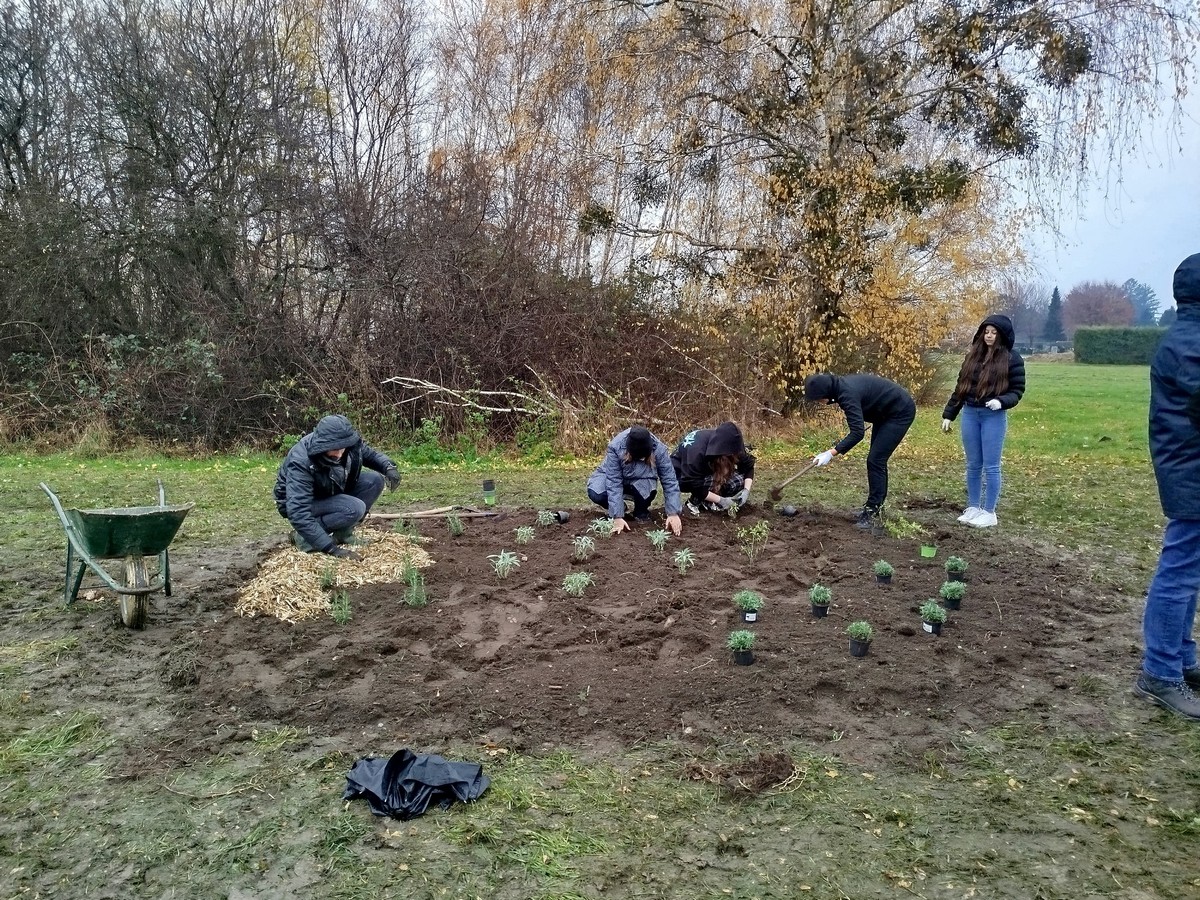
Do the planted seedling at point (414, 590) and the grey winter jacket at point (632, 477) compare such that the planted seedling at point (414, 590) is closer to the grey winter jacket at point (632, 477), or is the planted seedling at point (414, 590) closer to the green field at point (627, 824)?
the green field at point (627, 824)

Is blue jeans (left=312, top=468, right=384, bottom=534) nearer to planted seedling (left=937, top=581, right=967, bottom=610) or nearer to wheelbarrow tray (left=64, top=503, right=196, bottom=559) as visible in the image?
wheelbarrow tray (left=64, top=503, right=196, bottom=559)

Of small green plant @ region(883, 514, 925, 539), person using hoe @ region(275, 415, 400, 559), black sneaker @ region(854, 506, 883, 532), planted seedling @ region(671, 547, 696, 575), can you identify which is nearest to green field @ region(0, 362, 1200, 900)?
person using hoe @ region(275, 415, 400, 559)

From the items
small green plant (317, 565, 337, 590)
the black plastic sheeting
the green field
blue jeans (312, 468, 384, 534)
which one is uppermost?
blue jeans (312, 468, 384, 534)

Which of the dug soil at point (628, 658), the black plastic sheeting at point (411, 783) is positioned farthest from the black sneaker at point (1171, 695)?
the black plastic sheeting at point (411, 783)

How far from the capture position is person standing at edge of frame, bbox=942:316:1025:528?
6.95 meters

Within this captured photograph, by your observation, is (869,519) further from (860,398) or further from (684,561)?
(684,561)

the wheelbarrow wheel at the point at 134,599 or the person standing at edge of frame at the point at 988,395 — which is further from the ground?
the person standing at edge of frame at the point at 988,395

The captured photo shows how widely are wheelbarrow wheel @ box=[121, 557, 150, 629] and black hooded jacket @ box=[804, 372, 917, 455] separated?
4.93 m

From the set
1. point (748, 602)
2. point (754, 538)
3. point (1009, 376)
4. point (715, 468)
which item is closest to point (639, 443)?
point (715, 468)

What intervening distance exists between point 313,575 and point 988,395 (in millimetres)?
5585

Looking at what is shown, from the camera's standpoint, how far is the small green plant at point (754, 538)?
6.32m

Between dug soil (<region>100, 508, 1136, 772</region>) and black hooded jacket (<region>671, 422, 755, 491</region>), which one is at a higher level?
black hooded jacket (<region>671, 422, 755, 491</region>)

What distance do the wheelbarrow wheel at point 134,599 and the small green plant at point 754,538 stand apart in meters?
4.11

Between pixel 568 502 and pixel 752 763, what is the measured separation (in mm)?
5611
